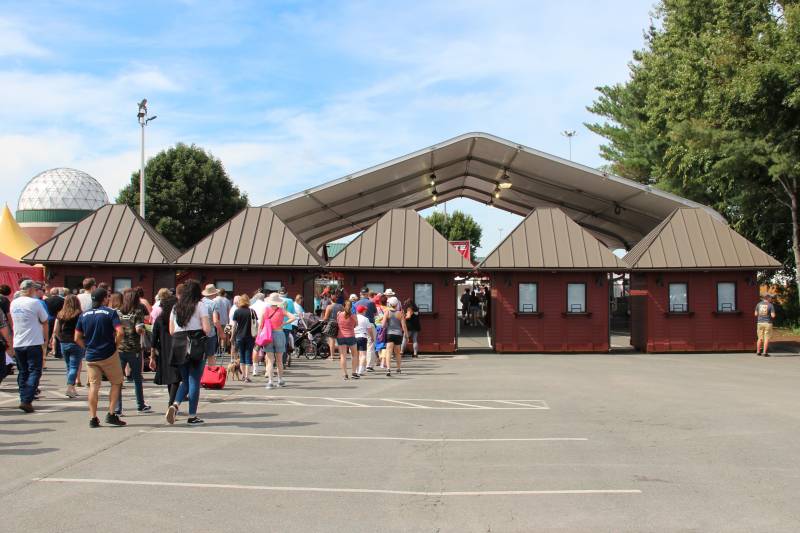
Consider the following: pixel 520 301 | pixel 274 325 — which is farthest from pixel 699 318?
pixel 274 325

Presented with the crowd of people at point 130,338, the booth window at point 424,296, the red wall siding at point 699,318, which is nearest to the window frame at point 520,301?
the booth window at point 424,296

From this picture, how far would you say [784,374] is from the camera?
19109 millimetres

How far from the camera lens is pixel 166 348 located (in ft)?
38.0

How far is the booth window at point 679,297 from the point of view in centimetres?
2672

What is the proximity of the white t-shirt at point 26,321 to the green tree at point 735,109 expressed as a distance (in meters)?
20.8

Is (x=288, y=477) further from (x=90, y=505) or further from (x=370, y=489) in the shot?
(x=90, y=505)

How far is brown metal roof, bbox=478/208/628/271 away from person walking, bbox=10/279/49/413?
51.0 ft

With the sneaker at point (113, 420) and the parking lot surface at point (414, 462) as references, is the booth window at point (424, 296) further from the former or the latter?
the sneaker at point (113, 420)

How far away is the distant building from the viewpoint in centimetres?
6116

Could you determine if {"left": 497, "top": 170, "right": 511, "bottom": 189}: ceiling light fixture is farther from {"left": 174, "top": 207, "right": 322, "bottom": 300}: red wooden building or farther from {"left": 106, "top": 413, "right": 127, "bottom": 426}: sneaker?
{"left": 106, "top": 413, "right": 127, "bottom": 426}: sneaker

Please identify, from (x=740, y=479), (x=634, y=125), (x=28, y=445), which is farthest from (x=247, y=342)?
(x=634, y=125)

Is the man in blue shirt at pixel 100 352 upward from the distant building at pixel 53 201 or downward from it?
downward

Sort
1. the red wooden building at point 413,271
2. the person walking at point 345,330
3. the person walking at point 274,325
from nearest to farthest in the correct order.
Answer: the person walking at point 274,325 → the person walking at point 345,330 → the red wooden building at point 413,271

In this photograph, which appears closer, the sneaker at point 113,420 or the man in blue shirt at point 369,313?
the sneaker at point 113,420
